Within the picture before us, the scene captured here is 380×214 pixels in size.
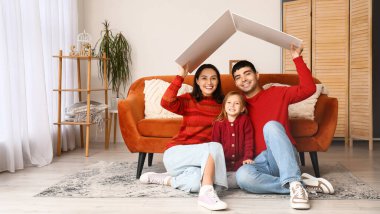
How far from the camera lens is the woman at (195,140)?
8.96ft

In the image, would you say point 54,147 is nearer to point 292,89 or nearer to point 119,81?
point 119,81

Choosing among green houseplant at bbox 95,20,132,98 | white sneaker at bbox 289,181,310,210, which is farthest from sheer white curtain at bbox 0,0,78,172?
white sneaker at bbox 289,181,310,210

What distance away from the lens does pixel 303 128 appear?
10.9ft

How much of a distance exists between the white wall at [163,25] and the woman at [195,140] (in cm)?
275

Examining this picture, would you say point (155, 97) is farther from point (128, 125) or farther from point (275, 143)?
point (275, 143)

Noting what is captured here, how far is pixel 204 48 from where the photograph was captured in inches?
116

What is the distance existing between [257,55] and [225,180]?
10.7 ft

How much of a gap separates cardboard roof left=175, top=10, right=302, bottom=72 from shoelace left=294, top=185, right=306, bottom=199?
85cm

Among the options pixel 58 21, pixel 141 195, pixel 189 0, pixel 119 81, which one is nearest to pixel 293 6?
pixel 189 0

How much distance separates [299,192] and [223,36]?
1104mm

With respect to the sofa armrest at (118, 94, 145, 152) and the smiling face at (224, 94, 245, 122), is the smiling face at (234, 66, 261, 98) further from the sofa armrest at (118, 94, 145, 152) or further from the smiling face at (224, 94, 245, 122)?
the sofa armrest at (118, 94, 145, 152)

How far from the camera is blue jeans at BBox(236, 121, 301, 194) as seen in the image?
2.66 m

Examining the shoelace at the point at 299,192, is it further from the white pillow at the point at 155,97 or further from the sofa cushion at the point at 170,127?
the white pillow at the point at 155,97

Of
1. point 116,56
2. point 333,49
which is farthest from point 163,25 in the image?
point 333,49
